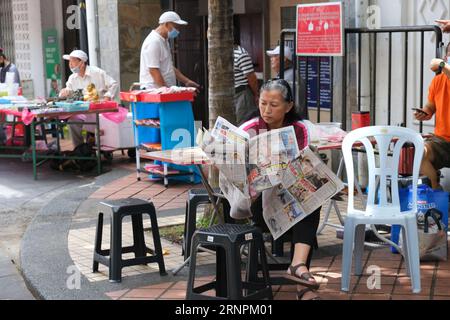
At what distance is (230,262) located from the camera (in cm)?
463

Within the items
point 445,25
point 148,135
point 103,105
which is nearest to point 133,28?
point 103,105

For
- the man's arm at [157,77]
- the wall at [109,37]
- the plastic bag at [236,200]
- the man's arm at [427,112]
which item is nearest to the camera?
the plastic bag at [236,200]

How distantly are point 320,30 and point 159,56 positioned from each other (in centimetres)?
260

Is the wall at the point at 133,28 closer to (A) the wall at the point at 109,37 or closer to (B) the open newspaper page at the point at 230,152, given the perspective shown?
(A) the wall at the point at 109,37

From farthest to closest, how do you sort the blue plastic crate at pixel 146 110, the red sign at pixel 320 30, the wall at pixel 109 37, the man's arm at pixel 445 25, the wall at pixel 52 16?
the wall at pixel 52 16, the wall at pixel 109 37, the blue plastic crate at pixel 146 110, the red sign at pixel 320 30, the man's arm at pixel 445 25

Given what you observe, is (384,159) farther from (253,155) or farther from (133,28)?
(133,28)

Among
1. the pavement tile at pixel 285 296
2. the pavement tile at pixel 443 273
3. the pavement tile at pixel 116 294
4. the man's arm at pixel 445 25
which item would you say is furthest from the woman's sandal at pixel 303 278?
the man's arm at pixel 445 25

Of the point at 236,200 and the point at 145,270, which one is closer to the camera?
the point at 236,200

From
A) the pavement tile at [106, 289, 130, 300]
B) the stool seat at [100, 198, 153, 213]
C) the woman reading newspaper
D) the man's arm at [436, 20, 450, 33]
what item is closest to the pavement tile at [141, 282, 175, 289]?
the pavement tile at [106, 289, 130, 300]

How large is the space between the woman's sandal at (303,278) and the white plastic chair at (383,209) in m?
0.28

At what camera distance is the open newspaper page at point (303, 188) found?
5.09 metres

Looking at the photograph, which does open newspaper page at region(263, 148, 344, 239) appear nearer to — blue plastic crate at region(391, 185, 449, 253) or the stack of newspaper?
the stack of newspaper
